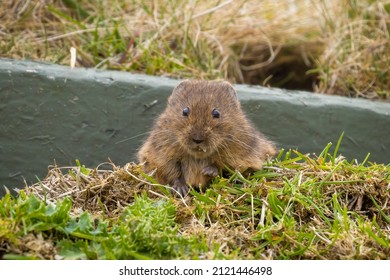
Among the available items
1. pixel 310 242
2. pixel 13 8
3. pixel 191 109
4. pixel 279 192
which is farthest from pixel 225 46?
pixel 310 242

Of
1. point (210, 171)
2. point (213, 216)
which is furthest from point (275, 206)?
point (210, 171)

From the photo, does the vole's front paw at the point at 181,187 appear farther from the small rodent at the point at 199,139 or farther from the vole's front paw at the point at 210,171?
the vole's front paw at the point at 210,171

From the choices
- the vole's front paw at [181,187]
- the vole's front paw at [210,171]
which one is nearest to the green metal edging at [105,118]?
the vole's front paw at [181,187]

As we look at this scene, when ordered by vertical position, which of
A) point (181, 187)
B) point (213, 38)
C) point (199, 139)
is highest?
point (213, 38)

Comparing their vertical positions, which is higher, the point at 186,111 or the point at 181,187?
the point at 186,111

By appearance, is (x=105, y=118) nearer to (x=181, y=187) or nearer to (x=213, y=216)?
(x=181, y=187)
